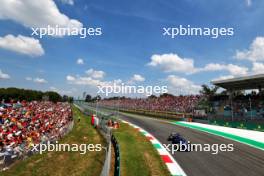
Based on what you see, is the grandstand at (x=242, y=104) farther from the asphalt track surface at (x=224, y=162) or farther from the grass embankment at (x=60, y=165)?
the grass embankment at (x=60, y=165)

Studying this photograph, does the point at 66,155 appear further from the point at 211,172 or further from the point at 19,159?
the point at 211,172

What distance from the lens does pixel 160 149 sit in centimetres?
1598

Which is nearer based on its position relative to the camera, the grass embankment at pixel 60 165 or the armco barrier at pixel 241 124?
the grass embankment at pixel 60 165

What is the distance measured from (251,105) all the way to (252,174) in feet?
A: 66.0

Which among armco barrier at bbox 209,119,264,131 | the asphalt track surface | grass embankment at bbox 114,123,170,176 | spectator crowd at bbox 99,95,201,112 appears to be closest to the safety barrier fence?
grass embankment at bbox 114,123,170,176

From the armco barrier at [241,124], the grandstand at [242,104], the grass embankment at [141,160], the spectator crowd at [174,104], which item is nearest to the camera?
the grass embankment at [141,160]

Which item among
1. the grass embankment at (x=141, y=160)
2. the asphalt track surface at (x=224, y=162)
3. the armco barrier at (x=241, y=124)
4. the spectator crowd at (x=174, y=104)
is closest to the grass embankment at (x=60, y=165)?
the grass embankment at (x=141, y=160)

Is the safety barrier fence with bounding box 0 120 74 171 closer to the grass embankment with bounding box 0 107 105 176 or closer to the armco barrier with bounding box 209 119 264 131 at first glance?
the grass embankment with bounding box 0 107 105 176

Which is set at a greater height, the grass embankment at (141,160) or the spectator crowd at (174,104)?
the spectator crowd at (174,104)

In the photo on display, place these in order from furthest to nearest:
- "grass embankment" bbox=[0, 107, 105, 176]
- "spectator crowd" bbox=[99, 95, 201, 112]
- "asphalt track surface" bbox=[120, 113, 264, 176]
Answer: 1. "spectator crowd" bbox=[99, 95, 201, 112]
2. "grass embankment" bbox=[0, 107, 105, 176]
3. "asphalt track surface" bbox=[120, 113, 264, 176]

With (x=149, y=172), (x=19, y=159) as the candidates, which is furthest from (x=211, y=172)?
(x=19, y=159)

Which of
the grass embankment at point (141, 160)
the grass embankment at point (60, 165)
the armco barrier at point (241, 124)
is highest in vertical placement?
the armco barrier at point (241, 124)

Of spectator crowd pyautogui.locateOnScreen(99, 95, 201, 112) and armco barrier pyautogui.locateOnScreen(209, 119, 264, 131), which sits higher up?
spectator crowd pyautogui.locateOnScreen(99, 95, 201, 112)

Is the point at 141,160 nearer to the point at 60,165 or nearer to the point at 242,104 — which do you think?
the point at 60,165
